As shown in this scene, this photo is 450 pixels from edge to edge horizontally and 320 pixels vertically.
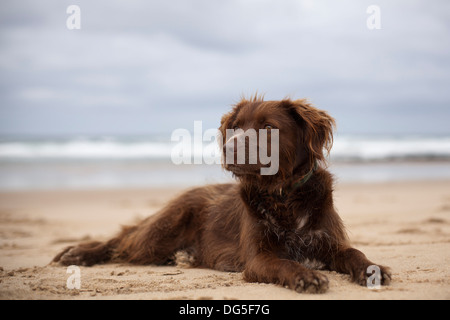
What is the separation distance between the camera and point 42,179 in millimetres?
14156

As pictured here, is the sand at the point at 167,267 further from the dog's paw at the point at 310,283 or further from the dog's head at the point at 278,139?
the dog's head at the point at 278,139

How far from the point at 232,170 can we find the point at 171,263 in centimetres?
161

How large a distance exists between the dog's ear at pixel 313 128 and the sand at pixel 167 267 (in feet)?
3.61

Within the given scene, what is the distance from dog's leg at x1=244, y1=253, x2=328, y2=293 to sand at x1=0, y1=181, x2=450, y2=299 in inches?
2.8

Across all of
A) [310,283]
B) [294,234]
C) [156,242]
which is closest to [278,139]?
[294,234]

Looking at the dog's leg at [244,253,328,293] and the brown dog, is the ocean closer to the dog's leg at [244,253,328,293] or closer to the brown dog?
the brown dog

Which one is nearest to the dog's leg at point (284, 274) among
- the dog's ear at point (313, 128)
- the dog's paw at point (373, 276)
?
the dog's paw at point (373, 276)

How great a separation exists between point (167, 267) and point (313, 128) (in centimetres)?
220

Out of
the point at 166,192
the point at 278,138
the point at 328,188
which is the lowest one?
the point at 166,192

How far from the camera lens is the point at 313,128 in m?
3.95

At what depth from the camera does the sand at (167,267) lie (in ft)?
10.6
